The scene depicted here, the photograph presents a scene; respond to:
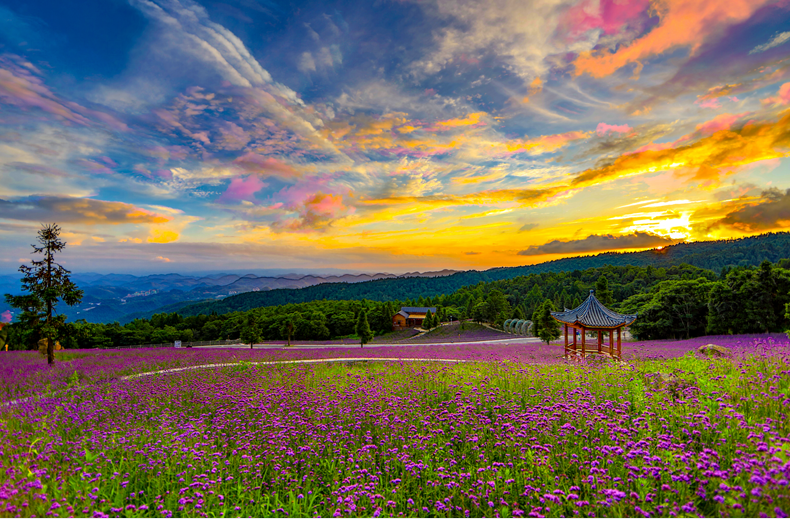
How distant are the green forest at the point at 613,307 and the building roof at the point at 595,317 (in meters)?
26.4

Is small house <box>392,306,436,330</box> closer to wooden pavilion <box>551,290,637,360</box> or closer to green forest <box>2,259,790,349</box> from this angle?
green forest <box>2,259,790,349</box>

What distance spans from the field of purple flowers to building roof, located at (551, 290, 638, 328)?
927 cm

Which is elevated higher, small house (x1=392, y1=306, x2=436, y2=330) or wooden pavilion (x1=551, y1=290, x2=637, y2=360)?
wooden pavilion (x1=551, y1=290, x2=637, y2=360)

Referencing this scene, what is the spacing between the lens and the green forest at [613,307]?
3497 centimetres

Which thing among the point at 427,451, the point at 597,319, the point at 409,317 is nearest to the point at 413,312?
the point at 409,317

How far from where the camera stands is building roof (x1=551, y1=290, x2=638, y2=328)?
18312 mm

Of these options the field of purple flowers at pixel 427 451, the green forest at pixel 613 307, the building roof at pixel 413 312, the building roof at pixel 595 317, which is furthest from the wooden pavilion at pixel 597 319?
the building roof at pixel 413 312

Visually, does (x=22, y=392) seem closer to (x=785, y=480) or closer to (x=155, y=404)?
(x=155, y=404)

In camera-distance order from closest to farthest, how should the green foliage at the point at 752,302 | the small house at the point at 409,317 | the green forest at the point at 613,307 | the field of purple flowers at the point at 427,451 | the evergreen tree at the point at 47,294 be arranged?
the field of purple flowers at the point at 427,451 < the evergreen tree at the point at 47,294 < the green foliage at the point at 752,302 < the green forest at the point at 613,307 < the small house at the point at 409,317

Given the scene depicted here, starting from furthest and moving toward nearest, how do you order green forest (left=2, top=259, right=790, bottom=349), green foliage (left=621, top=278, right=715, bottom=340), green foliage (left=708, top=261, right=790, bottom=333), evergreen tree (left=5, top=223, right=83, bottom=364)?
green foliage (left=621, top=278, right=715, bottom=340), green forest (left=2, top=259, right=790, bottom=349), green foliage (left=708, top=261, right=790, bottom=333), evergreen tree (left=5, top=223, right=83, bottom=364)

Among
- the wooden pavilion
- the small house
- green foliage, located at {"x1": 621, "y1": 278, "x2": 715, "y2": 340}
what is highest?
the wooden pavilion

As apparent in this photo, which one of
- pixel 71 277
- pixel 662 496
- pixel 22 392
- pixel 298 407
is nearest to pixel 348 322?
pixel 71 277

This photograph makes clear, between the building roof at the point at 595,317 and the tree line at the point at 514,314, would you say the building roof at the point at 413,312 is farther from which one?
the building roof at the point at 595,317

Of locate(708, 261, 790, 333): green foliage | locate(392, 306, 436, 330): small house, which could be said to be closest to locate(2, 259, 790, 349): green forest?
locate(708, 261, 790, 333): green foliage
